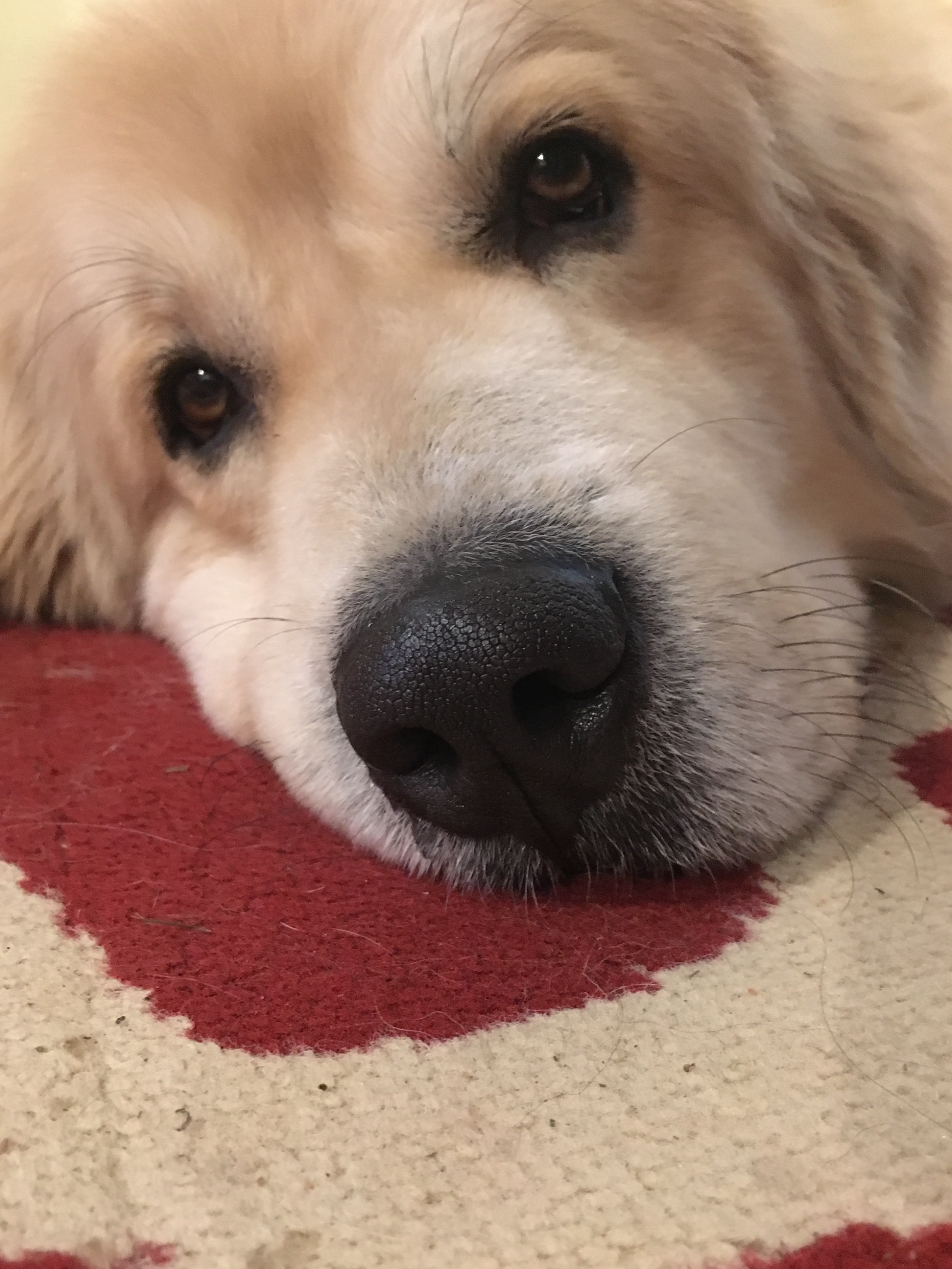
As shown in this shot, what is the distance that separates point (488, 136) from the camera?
4.19 feet

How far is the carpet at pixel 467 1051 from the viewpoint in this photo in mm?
695

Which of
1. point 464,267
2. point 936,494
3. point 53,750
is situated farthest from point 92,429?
point 936,494

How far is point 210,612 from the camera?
1676mm

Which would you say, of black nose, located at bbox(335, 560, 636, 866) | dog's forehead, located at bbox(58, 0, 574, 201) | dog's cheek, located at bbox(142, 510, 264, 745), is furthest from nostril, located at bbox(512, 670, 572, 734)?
dog's forehead, located at bbox(58, 0, 574, 201)

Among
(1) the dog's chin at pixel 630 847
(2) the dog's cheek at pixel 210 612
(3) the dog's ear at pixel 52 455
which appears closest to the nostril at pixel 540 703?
(1) the dog's chin at pixel 630 847

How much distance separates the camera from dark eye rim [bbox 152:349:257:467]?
1488 mm

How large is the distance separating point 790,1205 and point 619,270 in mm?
983

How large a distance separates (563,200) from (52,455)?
3.20 feet

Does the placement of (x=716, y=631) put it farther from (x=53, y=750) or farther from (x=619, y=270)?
(x=53, y=750)

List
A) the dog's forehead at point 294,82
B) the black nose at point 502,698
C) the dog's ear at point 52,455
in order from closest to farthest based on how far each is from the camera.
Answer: the black nose at point 502,698, the dog's forehead at point 294,82, the dog's ear at point 52,455

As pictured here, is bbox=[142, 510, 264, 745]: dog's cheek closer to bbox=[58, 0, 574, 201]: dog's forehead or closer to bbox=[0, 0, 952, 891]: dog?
bbox=[0, 0, 952, 891]: dog

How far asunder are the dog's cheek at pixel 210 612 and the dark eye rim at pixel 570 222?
532mm

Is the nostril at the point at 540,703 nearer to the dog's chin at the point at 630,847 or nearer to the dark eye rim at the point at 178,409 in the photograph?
the dog's chin at the point at 630,847

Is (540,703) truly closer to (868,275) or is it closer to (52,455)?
(868,275)
